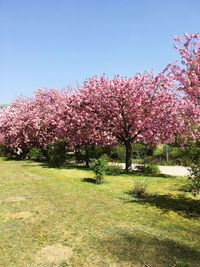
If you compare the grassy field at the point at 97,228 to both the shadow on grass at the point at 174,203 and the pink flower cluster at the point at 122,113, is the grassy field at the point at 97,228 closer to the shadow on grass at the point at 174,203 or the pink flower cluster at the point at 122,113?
the shadow on grass at the point at 174,203

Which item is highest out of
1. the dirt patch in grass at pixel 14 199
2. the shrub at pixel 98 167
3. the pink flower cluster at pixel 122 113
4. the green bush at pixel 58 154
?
the pink flower cluster at pixel 122 113

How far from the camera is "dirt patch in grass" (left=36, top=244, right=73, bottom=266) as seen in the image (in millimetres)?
4590

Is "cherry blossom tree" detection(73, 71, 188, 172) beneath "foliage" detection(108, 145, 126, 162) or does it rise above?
above

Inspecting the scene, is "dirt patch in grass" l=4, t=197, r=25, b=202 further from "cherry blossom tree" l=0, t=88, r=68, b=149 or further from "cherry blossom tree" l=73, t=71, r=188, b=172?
"cherry blossom tree" l=0, t=88, r=68, b=149

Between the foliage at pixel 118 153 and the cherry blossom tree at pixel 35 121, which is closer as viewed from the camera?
the foliage at pixel 118 153

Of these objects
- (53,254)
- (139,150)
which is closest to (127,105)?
(139,150)

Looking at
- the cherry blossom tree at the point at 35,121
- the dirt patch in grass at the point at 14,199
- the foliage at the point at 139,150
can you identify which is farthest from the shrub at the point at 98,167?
the foliage at the point at 139,150

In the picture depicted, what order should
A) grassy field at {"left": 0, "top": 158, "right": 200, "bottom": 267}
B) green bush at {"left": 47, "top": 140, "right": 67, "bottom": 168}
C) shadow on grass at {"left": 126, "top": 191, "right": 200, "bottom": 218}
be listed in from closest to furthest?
grassy field at {"left": 0, "top": 158, "right": 200, "bottom": 267} < shadow on grass at {"left": 126, "top": 191, "right": 200, "bottom": 218} < green bush at {"left": 47, "top": 140, "right": 67, "bottom": 168}

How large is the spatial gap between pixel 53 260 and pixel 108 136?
1262cm

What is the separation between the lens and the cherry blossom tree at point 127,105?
54.9 ft

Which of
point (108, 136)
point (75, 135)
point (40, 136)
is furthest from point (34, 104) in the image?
point (108, 136)

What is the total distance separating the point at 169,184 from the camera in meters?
12.9

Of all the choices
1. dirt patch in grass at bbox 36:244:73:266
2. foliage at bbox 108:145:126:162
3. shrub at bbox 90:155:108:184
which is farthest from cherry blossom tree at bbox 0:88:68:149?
dirt patch in grass at bbox 36:244:73:266

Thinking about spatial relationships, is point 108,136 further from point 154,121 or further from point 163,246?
point 163,246
